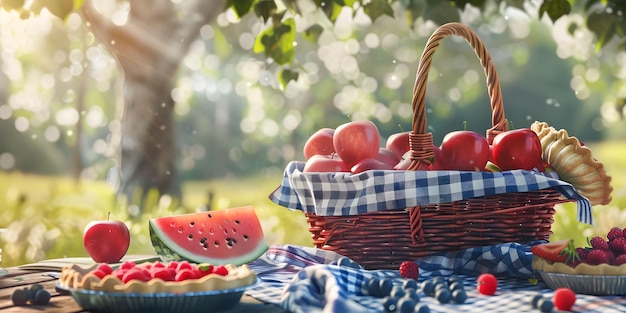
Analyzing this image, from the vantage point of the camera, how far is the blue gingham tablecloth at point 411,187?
2.00 metres

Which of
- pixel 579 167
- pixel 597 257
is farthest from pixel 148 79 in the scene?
pixel 597 257

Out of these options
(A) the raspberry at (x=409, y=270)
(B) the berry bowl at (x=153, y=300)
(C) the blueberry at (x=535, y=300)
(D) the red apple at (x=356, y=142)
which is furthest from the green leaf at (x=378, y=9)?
(B) the berry bowl at (x=153, y=300)

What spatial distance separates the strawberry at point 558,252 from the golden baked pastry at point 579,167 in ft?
1.43

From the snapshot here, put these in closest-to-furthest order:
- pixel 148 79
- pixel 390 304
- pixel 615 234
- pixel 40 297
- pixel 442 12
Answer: pixel 390 304 < pixel 40 297 < pixel 615 234 < pixel 442 12 < pixel 148 79

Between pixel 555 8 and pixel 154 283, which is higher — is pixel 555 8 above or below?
above

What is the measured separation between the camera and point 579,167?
7.20ft

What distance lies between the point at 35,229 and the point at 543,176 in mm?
4489

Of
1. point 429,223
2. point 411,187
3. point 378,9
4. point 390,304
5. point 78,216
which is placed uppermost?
point 378,9

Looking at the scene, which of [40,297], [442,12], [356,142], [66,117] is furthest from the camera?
[66,117]

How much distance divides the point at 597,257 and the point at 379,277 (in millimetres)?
518

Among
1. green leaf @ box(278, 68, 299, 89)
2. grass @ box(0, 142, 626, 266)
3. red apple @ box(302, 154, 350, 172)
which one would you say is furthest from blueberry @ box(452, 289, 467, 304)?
grass @ box(0, 142, 626, 266)

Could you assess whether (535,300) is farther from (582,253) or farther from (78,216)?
(78,216)

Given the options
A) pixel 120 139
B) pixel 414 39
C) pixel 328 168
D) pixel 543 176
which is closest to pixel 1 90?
pixel 120 139

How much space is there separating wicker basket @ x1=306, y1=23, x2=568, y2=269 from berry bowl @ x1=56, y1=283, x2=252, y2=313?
695 mm
